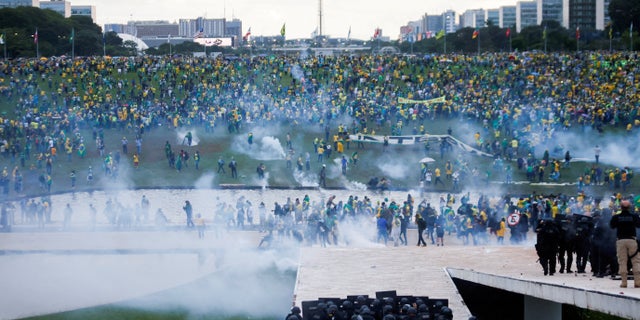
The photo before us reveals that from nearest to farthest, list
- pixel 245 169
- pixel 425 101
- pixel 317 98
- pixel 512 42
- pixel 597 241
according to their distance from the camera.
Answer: pixel 597 241, pixel 245 169, pixel 425 101, pixel 317 98, pixel 512 42

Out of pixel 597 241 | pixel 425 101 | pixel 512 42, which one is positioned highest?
pixel 512 42

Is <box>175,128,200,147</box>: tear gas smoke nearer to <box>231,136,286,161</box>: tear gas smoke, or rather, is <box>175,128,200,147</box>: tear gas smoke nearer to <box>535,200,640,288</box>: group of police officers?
<box>231,136,286,161</box>: tear gas smoke

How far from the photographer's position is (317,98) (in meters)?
59.8

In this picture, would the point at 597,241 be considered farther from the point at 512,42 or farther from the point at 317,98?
the point at 512,42

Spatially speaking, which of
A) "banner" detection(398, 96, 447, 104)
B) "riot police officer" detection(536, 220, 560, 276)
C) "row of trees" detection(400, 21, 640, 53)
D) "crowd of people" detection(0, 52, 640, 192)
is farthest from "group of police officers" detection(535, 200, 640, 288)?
"row of trees" detection(400, 21, 640, 53)

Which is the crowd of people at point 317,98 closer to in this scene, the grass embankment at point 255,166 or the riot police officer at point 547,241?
the grass embankment at point 255,166

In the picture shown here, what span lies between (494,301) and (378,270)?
2.97m

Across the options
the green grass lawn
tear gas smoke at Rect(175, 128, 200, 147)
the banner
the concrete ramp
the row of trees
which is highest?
the row of trees

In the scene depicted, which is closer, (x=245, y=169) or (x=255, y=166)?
(x=245, y=169)

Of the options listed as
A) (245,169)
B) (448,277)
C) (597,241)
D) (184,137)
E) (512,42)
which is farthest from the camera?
(512,42)

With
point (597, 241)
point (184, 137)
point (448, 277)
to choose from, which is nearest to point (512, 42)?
point (184, 137)

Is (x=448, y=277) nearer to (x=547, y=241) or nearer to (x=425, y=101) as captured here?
(x=547, y=241)

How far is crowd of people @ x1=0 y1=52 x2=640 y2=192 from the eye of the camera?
50.8m

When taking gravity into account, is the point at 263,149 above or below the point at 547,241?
above
